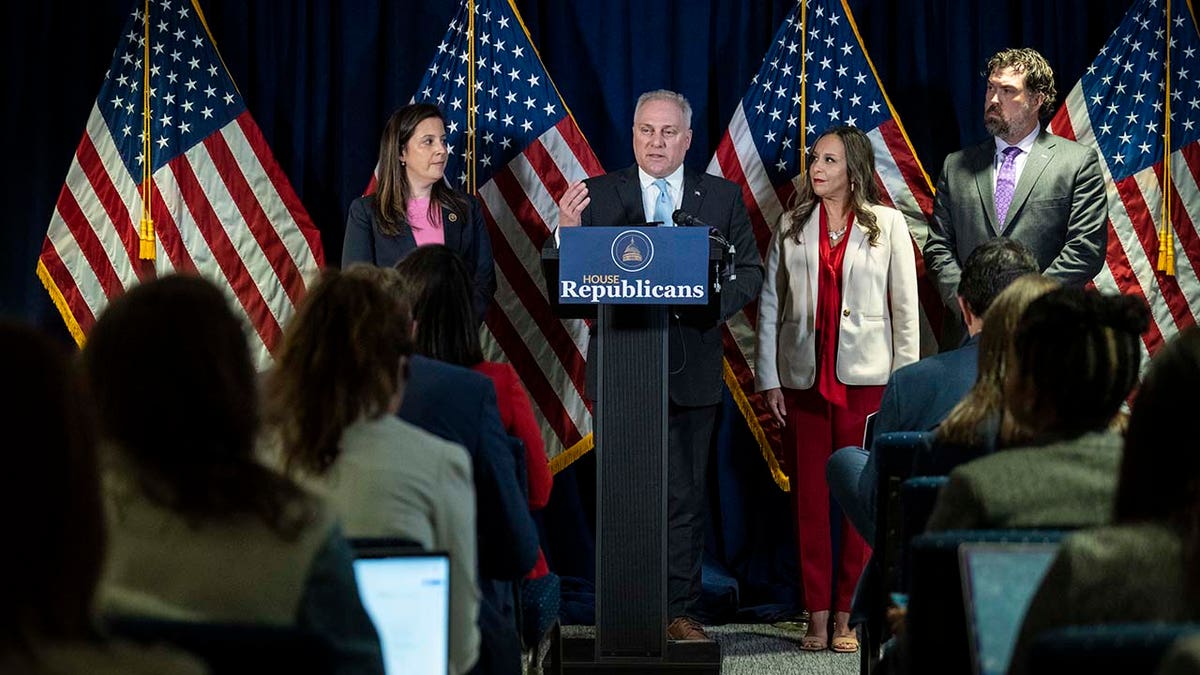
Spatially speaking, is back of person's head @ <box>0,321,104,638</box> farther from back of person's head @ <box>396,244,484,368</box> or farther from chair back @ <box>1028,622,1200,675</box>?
back of person's head @ <box>396,244,484,368</box>

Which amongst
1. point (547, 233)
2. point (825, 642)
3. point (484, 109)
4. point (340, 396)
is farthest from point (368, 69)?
point (340, 396)

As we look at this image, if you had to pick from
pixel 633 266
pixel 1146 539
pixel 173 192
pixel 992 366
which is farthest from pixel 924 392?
pixel 173 192

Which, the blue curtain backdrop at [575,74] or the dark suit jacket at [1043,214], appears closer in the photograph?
the dark suit jacket at [1043,214]

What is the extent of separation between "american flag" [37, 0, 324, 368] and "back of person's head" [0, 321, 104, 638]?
5.08 metres

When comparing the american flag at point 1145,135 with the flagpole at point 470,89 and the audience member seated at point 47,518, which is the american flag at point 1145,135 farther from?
the audience member seated at point 47,518

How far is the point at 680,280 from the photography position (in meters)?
4.39

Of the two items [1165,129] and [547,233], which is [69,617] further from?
[1165,129]

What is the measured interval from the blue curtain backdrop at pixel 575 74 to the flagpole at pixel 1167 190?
363 millimetres

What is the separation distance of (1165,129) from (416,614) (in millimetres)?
4859

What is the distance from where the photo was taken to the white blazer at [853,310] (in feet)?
18.6

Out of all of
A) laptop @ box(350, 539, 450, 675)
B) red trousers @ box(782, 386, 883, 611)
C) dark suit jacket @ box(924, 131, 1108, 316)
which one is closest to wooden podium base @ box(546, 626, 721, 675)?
red trousers @ box(782, 386, 883, 611)

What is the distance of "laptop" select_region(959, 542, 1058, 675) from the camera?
81.5 inches

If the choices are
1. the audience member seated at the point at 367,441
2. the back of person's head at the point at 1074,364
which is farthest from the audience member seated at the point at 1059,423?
the audience member seated at the point at 367,441

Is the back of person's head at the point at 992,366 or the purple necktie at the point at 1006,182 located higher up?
the purple necktie at the point at 1006,182
